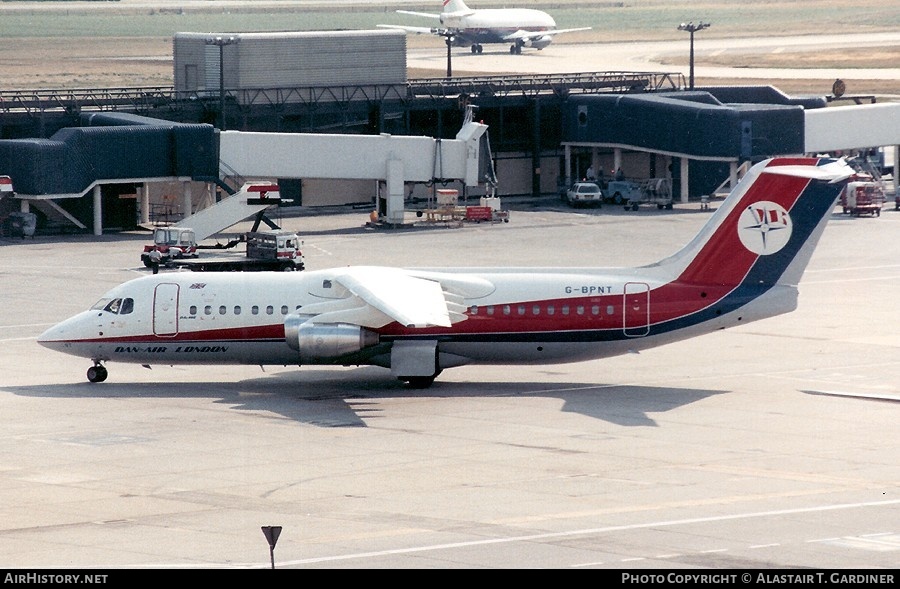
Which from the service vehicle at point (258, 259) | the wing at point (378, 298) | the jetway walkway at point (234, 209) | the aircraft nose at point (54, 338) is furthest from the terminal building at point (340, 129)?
the wing at point (378, 298)

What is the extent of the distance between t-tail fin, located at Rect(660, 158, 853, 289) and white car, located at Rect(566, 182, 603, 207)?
196ft

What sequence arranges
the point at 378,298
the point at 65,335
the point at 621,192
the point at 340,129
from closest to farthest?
the point at 378,298
the point at 65,335
the point at 621,192
the point at 340,129

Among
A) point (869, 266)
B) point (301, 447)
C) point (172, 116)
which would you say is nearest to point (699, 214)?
point (869, 266)

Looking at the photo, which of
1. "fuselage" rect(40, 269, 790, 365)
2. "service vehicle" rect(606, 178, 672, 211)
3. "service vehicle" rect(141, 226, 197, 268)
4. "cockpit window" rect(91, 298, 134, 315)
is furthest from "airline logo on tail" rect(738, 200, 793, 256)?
"service vehicle" rect(606, 178, 672, 211)

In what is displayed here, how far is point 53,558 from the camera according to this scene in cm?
3166

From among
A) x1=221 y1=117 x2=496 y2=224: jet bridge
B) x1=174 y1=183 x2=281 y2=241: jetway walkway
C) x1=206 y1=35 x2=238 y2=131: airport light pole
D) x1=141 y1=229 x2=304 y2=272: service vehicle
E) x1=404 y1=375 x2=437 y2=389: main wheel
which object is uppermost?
x1=206 y1=35 x2=238 y2=131: airport light pole

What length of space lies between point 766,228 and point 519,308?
838 cm

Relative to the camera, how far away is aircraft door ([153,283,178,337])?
53000 mm

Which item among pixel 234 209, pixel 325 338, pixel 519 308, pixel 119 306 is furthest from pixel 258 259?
pixel 519 308

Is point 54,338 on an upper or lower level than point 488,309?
lower

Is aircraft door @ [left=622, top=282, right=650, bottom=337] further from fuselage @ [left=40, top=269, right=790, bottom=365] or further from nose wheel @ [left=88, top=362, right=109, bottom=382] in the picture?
nose wheel @ [left=88, top=362, right=109, bottom=382]

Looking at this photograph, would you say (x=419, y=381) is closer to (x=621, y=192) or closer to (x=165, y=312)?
(x=165, y=312)

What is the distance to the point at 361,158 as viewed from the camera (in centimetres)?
10319
